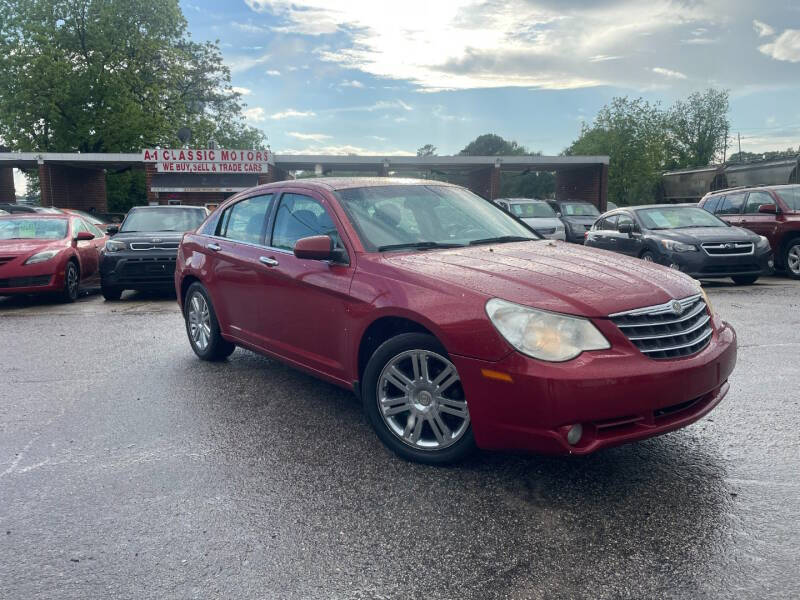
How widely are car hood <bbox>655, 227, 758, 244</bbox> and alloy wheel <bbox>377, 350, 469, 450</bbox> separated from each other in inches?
340

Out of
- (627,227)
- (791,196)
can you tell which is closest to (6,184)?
(627,227)

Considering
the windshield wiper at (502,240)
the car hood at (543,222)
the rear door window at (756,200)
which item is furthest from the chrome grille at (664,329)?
the car hood at (543,222)

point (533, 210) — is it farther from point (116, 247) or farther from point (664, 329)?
point (664, 329)

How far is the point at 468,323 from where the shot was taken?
3285 mm

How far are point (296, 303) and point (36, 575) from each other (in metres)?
2.29

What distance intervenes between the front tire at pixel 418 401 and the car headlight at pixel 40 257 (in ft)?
27.3

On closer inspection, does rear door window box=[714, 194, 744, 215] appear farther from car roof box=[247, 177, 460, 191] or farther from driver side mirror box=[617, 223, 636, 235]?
car roof box=[247, 177, 460, 191]

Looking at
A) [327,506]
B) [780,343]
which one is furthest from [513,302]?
[780,343]

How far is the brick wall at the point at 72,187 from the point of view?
1092 inches

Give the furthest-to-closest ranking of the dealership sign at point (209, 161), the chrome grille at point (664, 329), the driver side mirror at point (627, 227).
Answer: the dealership sign at point (209, 161) < the driver side mirror at point (627, 227) < the chrome grille at point (664, 329)

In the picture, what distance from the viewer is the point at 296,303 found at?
14.9 ft

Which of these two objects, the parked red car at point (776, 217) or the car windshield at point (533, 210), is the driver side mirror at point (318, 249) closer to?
the parked red car at point (776, 217)

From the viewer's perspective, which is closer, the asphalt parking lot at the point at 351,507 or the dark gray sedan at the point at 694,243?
the asphalt parking lot at the point at 351,507

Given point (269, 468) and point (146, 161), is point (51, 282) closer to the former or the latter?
point (269, 468)
